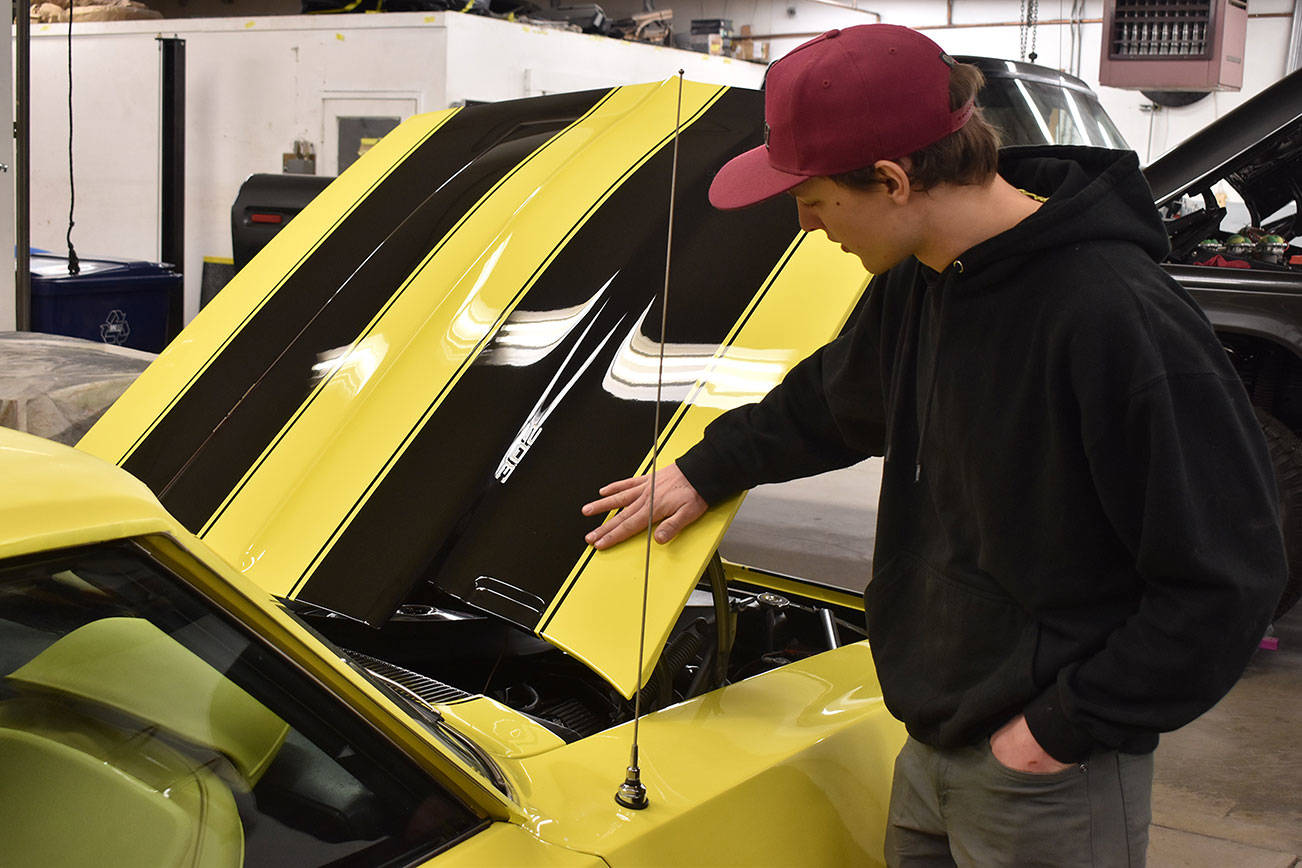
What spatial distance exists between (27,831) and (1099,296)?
1127 millimetres

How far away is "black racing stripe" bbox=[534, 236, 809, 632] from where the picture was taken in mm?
1744

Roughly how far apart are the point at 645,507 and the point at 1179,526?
2.68 feet

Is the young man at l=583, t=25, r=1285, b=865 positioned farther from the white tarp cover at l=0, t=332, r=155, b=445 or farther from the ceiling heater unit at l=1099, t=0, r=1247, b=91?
the ceiling heater unit at l=1099, t=0, r=1247, b=91

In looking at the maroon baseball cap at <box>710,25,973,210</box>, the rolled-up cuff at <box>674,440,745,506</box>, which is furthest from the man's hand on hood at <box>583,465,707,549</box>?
the maroon baseball cap at <box>710,25,973,210</box>

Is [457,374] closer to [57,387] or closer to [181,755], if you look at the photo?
[181,755]

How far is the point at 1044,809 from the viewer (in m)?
1.31

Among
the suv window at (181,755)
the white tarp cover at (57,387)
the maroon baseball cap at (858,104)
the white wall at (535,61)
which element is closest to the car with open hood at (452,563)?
the suv window at (181,755)

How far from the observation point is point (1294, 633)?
4.39 metres

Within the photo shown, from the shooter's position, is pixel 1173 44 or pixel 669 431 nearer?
pixel 669 431

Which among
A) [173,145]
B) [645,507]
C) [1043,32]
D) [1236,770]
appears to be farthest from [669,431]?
[1043,32]

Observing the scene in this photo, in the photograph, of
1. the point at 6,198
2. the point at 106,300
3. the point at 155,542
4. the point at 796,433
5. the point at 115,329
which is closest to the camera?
the point at 155,542

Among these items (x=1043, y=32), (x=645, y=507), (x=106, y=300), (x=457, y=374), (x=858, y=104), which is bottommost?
(x=106, y=300)

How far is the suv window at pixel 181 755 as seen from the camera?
3.58ft

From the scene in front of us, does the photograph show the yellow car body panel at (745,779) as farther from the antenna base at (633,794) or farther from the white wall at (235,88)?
the white wall at (235,88)
